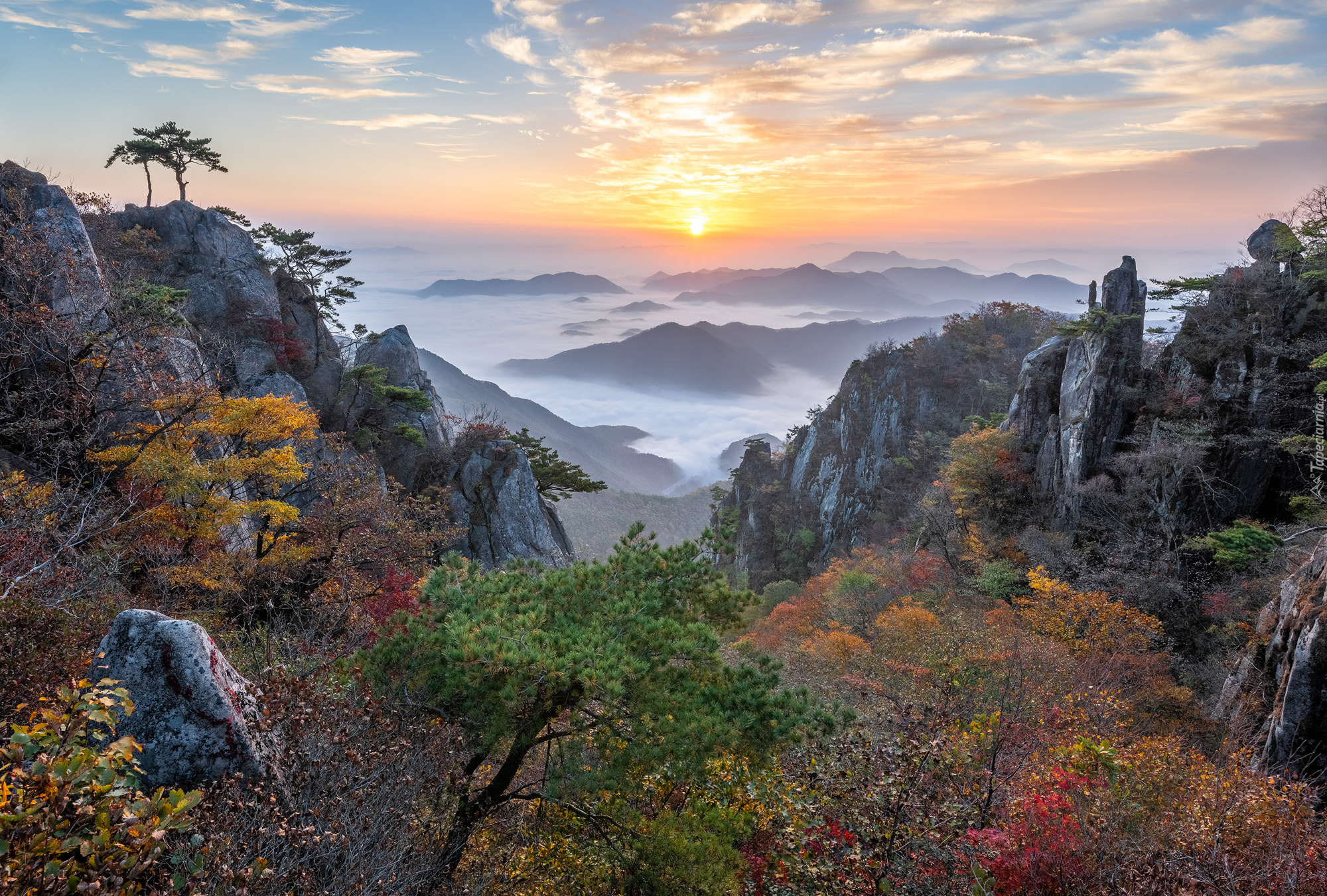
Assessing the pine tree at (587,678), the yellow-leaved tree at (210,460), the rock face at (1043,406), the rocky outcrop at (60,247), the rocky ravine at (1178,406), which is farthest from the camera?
the rock face at (1043,406)

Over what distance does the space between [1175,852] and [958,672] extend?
11.6 m

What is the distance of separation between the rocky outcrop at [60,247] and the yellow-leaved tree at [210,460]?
14.8ft

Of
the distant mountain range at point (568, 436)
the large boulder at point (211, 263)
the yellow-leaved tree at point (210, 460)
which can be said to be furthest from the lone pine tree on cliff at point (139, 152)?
the distant mountain range at point (568, 436)

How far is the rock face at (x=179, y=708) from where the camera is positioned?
19.8 ft

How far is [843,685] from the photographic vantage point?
70.8 feet

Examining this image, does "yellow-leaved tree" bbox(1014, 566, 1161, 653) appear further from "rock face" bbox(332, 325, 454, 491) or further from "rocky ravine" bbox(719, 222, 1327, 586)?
"rock face" bbox(332, 325, 454, 491)

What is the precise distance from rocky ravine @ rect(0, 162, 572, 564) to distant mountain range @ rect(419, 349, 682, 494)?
76241mm

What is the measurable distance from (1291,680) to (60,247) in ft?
119

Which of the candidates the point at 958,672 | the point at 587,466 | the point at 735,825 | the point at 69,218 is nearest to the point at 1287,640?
the point at 958,672

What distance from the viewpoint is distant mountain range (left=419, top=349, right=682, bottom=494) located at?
423 feet

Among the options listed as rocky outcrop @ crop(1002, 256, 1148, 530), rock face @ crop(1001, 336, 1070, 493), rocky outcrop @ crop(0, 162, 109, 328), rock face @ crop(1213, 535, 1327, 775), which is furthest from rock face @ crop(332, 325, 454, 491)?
rock face @ crop(1001, 336, 1070, 493)

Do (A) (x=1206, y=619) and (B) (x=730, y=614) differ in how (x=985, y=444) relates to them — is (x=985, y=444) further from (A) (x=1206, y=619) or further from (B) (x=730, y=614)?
(B) (x=730, y=614)

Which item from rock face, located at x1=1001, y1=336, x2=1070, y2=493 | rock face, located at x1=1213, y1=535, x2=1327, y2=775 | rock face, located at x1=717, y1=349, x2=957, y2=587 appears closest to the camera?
rock face, located at x1=1213, y1=535, x2=1327, y2=775

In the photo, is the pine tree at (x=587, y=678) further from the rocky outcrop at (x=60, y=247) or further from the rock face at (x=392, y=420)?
the rock face at (x=392, y=420)
